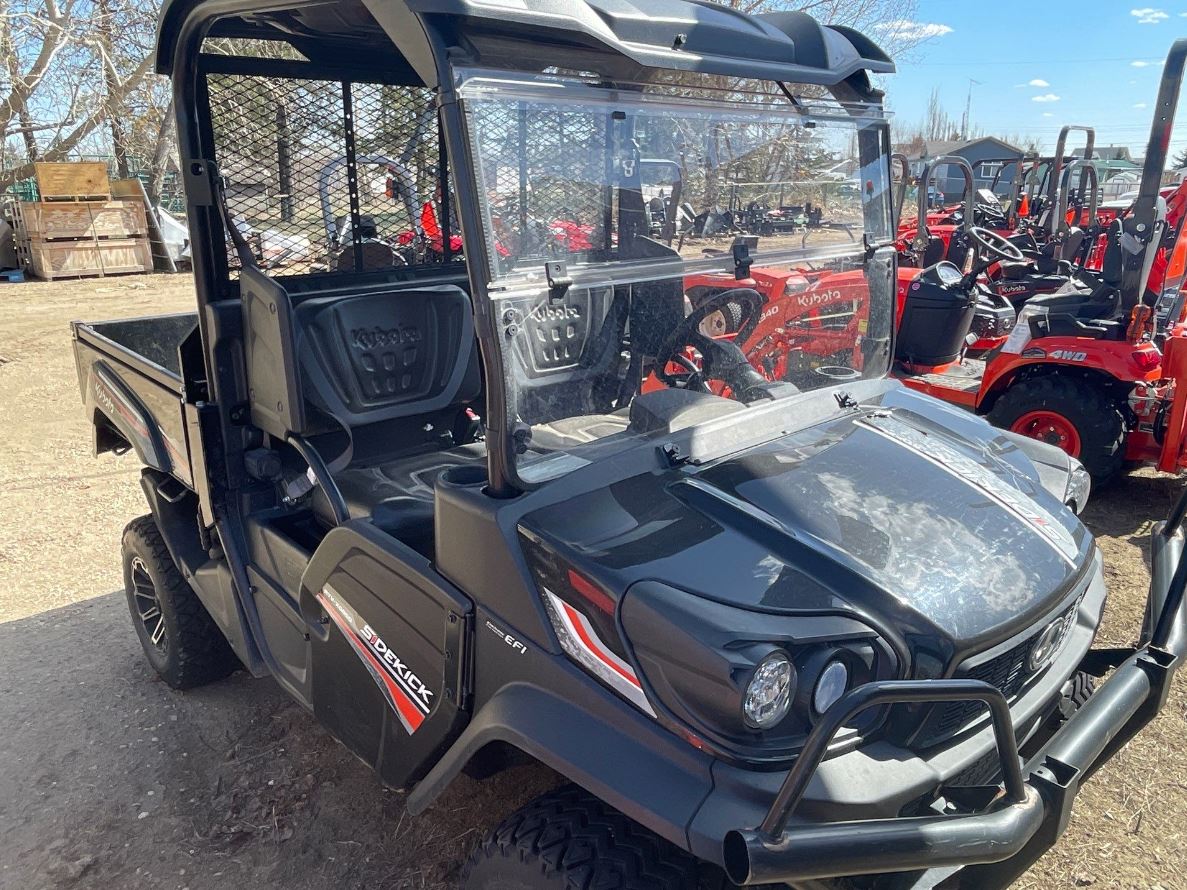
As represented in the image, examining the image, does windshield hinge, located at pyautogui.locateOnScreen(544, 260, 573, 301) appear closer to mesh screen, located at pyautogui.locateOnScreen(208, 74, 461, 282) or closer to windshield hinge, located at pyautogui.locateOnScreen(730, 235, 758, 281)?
windshield hinge, located at pyautogui.locateOnScreen(730, 235, 758, 281)

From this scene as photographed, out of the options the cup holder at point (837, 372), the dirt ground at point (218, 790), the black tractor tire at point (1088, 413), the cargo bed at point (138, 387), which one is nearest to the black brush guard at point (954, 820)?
the dirt ground at point (218, 790)

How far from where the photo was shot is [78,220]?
43.6 feet

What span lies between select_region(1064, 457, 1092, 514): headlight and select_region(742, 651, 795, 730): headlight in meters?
1.37

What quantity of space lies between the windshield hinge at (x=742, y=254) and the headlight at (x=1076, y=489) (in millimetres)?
1093

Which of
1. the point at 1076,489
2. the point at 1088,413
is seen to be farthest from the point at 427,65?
the point at 1088,413

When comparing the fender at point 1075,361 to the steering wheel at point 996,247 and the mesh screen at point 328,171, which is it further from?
the mesh screen at point 328,171

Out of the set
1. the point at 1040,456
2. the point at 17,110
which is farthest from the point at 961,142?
the point at 1040,456

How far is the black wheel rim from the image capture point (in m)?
3.46

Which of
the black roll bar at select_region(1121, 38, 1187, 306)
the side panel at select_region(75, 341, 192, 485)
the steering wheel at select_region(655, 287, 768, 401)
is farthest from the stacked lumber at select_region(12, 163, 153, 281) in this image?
the steering wheel at select_region(655, 287, 768, 401)

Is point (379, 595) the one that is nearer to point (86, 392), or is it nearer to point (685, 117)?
point (685, 117)

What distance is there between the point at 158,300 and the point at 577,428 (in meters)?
11.4

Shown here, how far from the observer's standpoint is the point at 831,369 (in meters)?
2.67

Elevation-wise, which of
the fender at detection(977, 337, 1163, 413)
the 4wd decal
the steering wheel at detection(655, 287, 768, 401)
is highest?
the steering wheel at detection(655, 287, 768, 401)

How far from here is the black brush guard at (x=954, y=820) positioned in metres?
1.32
